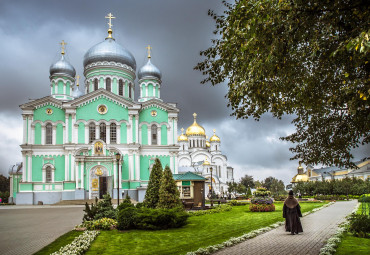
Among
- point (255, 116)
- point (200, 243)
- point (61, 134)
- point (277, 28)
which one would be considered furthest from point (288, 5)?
point (61, 134)

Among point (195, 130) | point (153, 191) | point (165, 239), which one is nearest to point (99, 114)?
point (153, 191)

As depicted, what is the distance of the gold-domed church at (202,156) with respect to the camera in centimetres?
6859

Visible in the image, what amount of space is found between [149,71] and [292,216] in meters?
38.5

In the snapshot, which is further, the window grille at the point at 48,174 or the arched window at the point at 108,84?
the arched window at the point at 108,84

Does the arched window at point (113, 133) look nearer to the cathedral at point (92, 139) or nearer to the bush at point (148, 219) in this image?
the cathedral at point (92, 139)

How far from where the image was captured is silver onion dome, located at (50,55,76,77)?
148ft

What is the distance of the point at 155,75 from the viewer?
4881 cm

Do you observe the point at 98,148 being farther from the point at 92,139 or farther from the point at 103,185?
the point at 103,185

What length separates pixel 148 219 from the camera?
45.2ft

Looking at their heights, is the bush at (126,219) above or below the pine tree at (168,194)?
below

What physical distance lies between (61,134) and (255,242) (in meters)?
33.6

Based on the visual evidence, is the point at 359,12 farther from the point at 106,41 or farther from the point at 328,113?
the point at 106,41

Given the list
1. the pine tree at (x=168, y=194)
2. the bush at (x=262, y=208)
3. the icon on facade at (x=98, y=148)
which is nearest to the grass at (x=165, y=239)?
the pine tree at (x=168, y=194)

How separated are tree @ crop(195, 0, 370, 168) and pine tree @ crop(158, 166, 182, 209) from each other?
9.06 m
